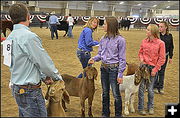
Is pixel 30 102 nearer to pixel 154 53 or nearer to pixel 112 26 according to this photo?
pixel 112 26

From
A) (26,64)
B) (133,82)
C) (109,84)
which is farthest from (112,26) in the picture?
(26,64)

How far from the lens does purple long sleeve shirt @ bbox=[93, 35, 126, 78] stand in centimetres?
393

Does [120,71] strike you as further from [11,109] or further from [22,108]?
[11,109]

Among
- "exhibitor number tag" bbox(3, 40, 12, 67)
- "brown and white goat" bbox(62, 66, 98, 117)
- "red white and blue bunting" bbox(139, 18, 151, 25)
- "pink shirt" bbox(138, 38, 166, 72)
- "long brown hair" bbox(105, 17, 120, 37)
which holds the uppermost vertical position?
"red white and blue bunting" bbox(139, 18, 151, 25)

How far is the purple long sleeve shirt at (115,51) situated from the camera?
3932 mm

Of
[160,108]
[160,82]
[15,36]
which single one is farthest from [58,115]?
[160,82]

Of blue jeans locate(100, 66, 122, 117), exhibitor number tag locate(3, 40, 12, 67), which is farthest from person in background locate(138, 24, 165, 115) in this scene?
exhibitor number tag locate(3, 40, 12, 67)

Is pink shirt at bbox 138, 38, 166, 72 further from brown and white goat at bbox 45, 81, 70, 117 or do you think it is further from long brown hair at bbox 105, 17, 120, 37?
brown and white goat at bbox 45, 81, 70, 117

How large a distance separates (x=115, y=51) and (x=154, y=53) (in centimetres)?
104

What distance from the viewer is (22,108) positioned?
2580mm

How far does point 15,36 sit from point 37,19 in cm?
3047

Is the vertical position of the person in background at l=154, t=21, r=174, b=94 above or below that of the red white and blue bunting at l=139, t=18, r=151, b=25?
below

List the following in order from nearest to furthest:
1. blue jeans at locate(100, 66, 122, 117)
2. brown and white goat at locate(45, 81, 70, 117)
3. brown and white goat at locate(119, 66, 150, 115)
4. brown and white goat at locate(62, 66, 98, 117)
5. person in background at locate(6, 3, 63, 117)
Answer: person in background at locate(6, 3, 63, 117)
brown and white goat at locate(45, 81, 70, 117)
blue jeans at locate(100, 66, 122, 117)
brown and white goat at locate(62, 66, 98, 117)
brown and white goat at locate(119, 66, 150, 115)

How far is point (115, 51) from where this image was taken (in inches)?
156
